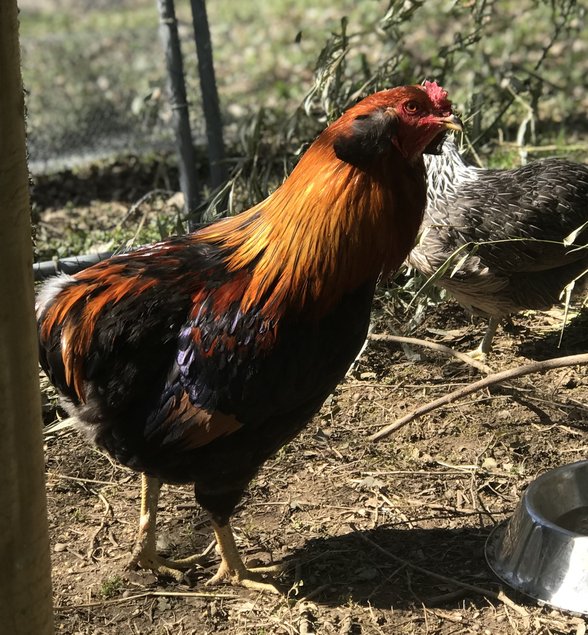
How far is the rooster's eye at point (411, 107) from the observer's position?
294 cm

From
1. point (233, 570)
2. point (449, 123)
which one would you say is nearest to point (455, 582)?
point (233, 570)

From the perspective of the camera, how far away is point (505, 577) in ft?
10.2

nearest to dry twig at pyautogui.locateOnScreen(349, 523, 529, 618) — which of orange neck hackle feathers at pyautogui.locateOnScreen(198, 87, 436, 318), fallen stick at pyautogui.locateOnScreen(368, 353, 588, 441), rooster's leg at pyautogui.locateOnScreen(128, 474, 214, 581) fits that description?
fallen stick at pyautogui.locateOnScreen(368, 353, 588, 441)

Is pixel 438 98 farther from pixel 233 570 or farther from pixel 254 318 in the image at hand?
pixel 233 570

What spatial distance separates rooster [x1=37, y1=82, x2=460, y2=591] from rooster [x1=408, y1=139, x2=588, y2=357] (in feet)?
4.95

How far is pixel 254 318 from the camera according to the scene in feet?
9.57

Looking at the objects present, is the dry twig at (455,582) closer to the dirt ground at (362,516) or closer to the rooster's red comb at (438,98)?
the dirt ground at (362,516)

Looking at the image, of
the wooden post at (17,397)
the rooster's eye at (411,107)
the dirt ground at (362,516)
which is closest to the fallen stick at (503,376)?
the dirt ground at (362,516)

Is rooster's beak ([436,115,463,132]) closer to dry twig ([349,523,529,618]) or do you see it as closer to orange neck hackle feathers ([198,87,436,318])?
orange neck hackle feathers ([198,87,436,318])

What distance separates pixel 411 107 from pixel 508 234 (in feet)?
5.64

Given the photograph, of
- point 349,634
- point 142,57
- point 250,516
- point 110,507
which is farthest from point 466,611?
point 142,57

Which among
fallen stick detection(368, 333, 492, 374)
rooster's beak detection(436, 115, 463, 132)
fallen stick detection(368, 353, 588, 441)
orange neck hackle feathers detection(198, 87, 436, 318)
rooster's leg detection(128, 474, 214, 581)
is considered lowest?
rooster's leg detection(128, 474, 214, 581)

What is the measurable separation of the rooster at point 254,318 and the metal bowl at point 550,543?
2.76 feet

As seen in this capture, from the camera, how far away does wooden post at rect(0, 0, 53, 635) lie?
1.70 metres
